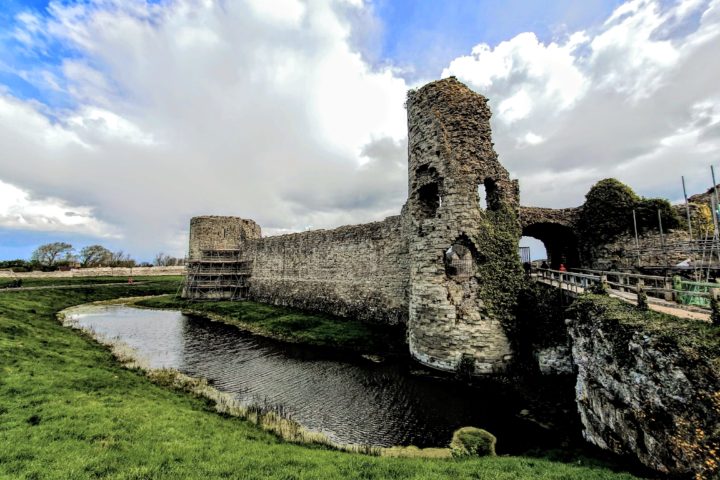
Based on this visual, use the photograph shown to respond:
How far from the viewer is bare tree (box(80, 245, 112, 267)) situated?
8199 cm

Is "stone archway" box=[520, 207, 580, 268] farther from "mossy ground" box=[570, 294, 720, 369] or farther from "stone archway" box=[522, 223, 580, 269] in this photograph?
"mossy ground" box=[570, 294, 720, 369]

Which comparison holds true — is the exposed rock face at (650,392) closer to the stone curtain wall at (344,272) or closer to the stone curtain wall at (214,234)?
the stone curtain wall at (344,272)

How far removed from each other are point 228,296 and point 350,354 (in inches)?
1007

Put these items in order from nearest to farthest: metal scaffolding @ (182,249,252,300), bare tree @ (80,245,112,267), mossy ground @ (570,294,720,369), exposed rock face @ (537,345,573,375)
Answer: mossy ground @ (570,294,720,369), exposed rock face @ (537,345,573,375), metal scaffolding @ (182,249,252,300), bare tree @ (80,245,112,267)

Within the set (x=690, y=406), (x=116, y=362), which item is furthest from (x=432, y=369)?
(x=116, y=362)

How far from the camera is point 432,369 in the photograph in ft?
45.2

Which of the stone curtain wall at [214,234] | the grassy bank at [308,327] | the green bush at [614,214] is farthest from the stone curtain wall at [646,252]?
the stone curtain wall at [214,234]

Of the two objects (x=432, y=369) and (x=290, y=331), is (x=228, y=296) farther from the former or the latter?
(x=432, y=369)

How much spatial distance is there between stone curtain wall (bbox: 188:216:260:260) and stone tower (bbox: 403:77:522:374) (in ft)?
99.3

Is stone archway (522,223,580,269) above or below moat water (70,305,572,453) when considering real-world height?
above

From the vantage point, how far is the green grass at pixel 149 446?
612 centimetres

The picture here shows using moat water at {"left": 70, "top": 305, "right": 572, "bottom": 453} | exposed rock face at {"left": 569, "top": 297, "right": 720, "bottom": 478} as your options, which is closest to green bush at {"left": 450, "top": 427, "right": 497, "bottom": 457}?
moat water at {"left": 70, "top": 305, "right": 572, "bottom": 453}

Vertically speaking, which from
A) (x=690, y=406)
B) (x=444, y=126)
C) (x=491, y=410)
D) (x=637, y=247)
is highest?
(x=444, y=126)

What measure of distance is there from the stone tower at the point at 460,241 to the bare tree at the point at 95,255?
299ft
